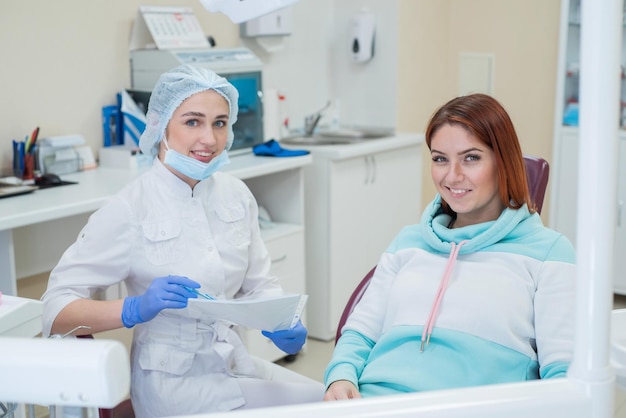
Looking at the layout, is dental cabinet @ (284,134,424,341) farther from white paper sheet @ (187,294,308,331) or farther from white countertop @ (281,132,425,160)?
white paper sheet @ (187,294,308,331)

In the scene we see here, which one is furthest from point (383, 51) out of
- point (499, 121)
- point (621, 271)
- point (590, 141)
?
point (590, 141)

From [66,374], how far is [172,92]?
136 centimetres

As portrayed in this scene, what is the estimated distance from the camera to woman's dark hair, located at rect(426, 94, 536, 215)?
157cm

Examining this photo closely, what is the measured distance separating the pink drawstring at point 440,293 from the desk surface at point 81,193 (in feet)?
4.16

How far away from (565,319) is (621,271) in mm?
2890

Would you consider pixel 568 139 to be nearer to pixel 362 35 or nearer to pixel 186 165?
pixel 362 35

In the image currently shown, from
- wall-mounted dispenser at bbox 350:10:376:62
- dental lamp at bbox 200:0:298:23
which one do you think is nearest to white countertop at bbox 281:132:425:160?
wall-mounted dispenser at bbox 350:10:376:62

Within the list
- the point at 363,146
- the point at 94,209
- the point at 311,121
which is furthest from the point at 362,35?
the point at 94,209

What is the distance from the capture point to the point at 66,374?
1.71ft

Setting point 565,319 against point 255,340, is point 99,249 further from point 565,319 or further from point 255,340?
point 255,340

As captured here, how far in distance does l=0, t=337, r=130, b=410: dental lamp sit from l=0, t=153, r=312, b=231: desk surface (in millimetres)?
1785

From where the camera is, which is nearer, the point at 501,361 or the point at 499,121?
the point at 501,361

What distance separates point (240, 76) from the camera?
11.0 feet

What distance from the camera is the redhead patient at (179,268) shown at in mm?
1667
